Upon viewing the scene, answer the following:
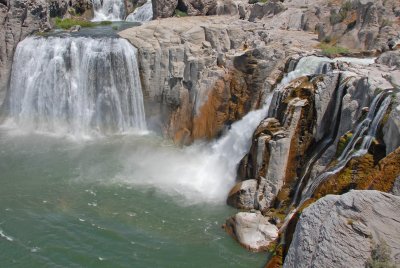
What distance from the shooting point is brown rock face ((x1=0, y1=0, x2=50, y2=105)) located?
27.7m

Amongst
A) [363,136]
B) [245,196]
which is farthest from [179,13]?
[363,136]

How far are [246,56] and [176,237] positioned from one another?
11.0m

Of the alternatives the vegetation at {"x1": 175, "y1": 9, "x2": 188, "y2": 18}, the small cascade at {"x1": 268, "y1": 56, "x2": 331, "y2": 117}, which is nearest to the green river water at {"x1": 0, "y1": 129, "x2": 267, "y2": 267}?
the small cascade at {"x1": 268, "y1": 56, "x2": 331, "y2": 117}

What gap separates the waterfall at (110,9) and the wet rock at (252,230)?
30.2 m

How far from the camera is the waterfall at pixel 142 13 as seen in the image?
1558 inches

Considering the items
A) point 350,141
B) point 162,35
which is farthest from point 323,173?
point 162,35

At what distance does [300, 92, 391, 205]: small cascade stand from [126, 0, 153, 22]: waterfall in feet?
92.7

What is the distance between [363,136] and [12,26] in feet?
74.6

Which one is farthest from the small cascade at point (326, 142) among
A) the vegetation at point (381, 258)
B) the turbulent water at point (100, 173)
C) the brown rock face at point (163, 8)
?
the brown rock face at point (163, 8)

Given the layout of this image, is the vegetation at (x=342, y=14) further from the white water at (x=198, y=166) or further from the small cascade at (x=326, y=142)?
the small cascade at (x=326, y=142)

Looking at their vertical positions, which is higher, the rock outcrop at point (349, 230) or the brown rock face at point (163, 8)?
the brown rock face at point (163, 8)

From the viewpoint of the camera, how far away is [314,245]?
9.25 metres

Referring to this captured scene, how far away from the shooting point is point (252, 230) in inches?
609

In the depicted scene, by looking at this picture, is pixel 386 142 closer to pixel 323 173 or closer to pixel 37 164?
pixel 323 173
